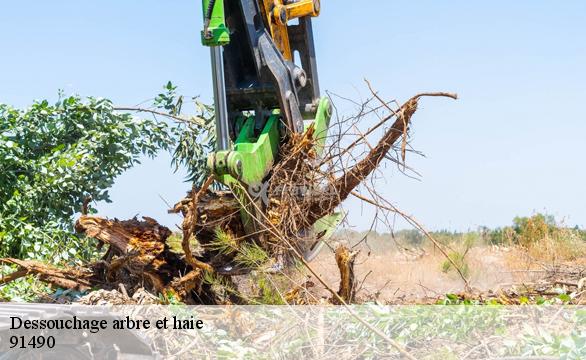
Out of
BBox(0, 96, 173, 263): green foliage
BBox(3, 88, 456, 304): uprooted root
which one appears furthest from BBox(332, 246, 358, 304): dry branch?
BBox(0, 96, 173, 263): green foliage

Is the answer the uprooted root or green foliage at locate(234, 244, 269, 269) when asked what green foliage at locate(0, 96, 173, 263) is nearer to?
the uprooted root

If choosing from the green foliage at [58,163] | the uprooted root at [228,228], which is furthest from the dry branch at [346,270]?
the green foliage at [58,163]

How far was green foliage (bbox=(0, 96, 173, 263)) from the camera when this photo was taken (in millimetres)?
7719

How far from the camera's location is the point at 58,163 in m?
8.10

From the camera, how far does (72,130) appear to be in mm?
8555

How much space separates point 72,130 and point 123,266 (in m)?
3.26

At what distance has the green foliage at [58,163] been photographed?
772 cm

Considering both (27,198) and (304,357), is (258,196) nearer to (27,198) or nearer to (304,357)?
Answer: (304,357)

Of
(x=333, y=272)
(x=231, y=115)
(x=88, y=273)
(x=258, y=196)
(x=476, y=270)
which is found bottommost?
(x=476, y=270)

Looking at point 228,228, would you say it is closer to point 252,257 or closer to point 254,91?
point 252,257

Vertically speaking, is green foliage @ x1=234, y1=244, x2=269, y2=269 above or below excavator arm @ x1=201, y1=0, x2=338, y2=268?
below

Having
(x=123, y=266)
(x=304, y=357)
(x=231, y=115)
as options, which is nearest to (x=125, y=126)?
(x=231, y=115)

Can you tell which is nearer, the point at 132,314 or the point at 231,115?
the point at 132,314

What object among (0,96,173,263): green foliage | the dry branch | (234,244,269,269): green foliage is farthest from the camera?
(0,96,173,263): green foliage
